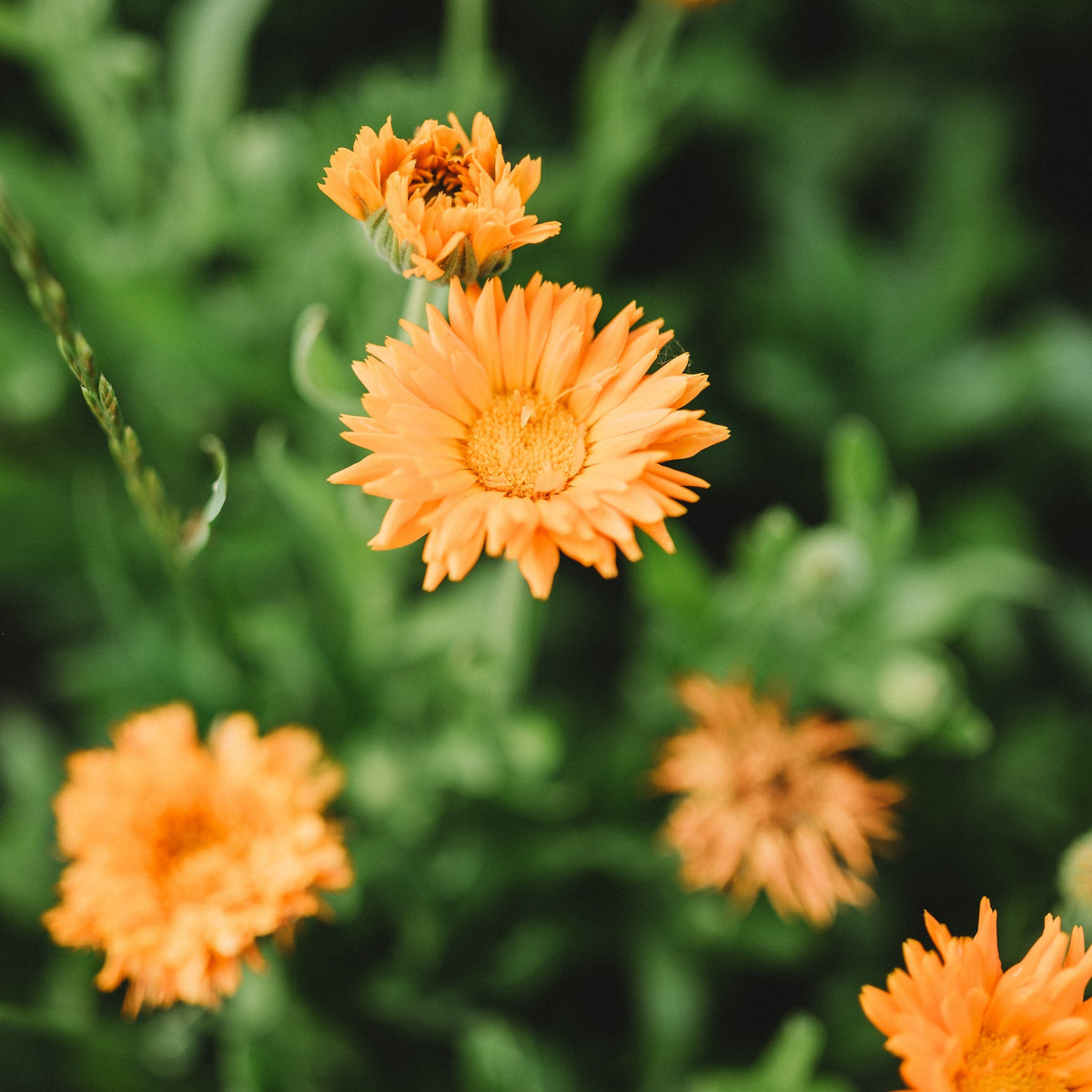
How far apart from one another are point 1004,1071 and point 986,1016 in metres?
0.05

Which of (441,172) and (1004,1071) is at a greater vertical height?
(441,172)

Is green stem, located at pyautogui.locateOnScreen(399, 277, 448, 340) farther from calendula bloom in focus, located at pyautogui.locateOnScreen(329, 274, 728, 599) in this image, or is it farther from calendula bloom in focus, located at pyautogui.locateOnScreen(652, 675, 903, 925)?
calendula bloom in focus, located at pyautogui.locateOnScreen(652, 675, 903, 925)

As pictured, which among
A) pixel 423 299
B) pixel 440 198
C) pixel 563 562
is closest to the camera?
pixel 440 198

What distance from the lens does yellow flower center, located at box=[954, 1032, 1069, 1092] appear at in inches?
23.5

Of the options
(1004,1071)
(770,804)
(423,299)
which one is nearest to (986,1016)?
(1004,1071)

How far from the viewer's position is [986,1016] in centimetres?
59

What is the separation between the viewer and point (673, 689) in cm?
118

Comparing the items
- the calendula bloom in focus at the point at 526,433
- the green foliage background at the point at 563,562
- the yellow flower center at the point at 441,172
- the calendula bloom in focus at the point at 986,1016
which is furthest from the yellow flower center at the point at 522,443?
the calendula bloom in focus at the point at 986,1016

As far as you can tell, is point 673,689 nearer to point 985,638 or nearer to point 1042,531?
point 985,638

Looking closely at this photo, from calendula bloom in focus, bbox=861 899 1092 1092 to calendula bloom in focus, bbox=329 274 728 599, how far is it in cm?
30

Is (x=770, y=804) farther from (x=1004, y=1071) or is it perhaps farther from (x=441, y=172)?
(x=441, y=172)

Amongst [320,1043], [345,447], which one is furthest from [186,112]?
[320,1043]

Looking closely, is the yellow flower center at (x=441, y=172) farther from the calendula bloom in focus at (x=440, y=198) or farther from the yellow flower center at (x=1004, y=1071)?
the yellow flower center at (x=1004, y=1071)

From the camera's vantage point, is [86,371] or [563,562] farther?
[563,562]
